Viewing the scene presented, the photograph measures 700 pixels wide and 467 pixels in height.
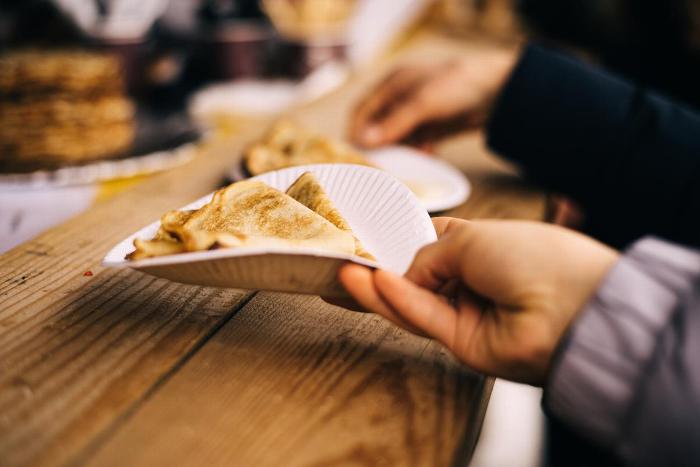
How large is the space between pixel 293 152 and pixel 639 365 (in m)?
0.76

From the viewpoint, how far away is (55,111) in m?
1.41

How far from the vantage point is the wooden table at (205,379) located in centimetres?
46

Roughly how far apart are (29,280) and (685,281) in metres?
0.70

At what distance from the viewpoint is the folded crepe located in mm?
992

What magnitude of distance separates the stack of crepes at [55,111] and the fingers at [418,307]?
3.56ft

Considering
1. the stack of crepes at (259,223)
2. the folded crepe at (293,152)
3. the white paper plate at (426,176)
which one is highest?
the stack of crepes at (259,223)

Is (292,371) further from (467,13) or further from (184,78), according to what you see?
(467,13)

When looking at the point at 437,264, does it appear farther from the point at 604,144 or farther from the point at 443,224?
the point at 604,144

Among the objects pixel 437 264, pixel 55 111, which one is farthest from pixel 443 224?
pixel 55 111

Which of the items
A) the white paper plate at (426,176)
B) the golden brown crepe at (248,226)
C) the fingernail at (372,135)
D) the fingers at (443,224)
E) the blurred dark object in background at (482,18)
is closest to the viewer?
the golden brown crepe at (248,226)

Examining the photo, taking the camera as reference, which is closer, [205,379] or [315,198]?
[205,379]

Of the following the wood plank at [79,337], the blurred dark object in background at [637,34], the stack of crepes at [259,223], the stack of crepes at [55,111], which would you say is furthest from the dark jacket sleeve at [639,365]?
the blurred dark object in background at [637,34]

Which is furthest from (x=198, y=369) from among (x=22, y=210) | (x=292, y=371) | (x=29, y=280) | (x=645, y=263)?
(x=22, y=210)

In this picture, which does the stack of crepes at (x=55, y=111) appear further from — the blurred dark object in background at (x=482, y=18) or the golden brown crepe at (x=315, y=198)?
the blurred dark object in background at (x=482, y=18)
